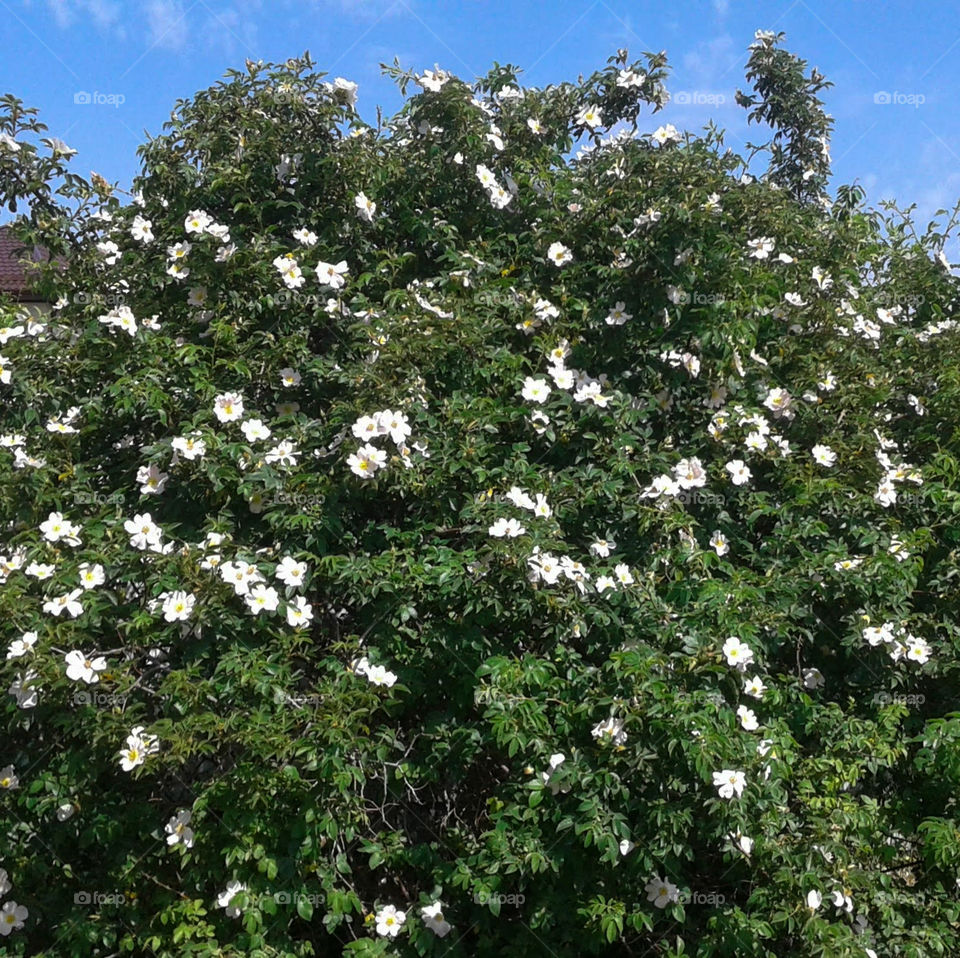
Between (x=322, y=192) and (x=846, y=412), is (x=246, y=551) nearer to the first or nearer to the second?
(x=322, y=192)

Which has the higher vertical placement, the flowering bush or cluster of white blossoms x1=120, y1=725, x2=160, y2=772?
the flowering bush

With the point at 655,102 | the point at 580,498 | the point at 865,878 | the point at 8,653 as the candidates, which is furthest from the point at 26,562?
the point at 655,102

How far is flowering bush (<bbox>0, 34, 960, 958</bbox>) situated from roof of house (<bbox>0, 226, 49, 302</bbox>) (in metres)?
0.18

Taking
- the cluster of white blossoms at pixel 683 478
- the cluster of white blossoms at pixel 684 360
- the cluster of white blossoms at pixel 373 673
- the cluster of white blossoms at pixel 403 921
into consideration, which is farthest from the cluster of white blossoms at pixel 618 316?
the cluster of white blossoms at pixel 403 921

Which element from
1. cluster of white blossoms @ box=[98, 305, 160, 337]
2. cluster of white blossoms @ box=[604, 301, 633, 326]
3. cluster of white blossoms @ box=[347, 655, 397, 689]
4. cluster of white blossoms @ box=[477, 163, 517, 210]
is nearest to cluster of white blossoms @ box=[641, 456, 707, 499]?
cluster of white blossoms @ box=[604, 301, 633, 326]

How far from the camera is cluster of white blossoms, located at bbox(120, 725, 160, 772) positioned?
111 inches

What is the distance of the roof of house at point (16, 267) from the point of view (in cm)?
398

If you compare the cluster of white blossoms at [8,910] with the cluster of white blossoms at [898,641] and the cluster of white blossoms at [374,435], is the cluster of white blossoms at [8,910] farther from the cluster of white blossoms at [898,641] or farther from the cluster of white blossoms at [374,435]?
the cluster of white blossoms at [898,641]

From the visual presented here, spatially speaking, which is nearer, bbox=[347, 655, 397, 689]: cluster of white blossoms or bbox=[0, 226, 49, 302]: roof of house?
bbox=[347, 655, 397, 689]: cluster of white blossoms

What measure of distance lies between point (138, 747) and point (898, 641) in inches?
90.1

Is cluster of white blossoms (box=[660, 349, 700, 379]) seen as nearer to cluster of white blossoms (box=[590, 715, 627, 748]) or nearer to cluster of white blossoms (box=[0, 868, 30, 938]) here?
cluster of white blossoms (box=[590, 715, 627, 748])

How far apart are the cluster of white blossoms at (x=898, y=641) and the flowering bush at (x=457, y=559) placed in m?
0.01

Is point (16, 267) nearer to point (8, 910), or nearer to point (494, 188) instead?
point (494, 188)

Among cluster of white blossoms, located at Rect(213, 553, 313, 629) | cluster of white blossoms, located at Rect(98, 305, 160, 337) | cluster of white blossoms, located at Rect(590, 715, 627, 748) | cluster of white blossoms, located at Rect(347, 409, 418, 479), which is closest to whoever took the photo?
cluster of white blossoms, located at Rect(590, 715, 627, 748)
